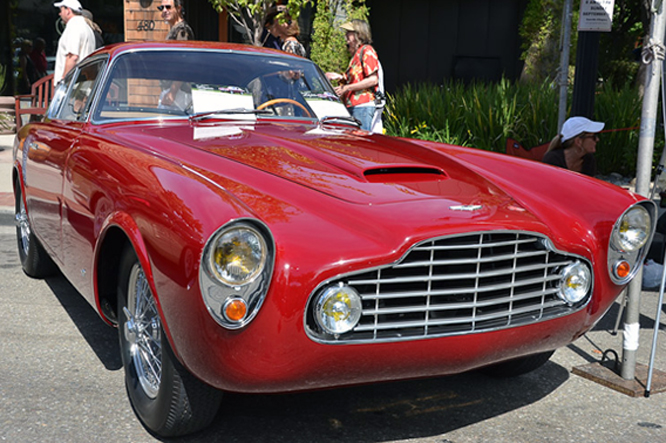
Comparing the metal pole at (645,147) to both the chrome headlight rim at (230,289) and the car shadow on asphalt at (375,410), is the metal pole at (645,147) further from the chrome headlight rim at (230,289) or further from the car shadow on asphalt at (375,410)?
the chrome headlight rim at (230,289)

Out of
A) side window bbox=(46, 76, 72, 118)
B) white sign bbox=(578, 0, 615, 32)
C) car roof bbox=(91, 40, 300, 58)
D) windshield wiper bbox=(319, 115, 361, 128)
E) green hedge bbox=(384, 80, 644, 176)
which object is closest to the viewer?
car roof bbox=(91, 40, 300, 58)

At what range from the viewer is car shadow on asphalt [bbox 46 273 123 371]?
12.3 feet

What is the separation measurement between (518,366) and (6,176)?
7.38 m

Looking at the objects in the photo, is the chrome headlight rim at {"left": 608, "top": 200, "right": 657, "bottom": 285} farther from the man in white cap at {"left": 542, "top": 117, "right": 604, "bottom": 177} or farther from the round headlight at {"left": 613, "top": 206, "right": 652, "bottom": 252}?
the man in white cap at {"left": 542, "top": 117, "right": 604, "bottom": 177}

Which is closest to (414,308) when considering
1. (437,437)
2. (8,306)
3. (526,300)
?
(526,300)

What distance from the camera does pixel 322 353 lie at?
7.86 feet

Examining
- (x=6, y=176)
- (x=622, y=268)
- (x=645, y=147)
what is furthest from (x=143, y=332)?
(x=6, y=176)

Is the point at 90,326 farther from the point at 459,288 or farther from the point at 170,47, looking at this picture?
the point at 459,288

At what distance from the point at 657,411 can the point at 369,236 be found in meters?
1.69

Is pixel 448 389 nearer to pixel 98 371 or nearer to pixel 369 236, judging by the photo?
pixel 369 236

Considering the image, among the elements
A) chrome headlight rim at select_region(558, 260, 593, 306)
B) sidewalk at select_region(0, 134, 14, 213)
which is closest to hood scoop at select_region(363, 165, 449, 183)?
chrome headlight rim at select_region(558, 260, 593, 306)

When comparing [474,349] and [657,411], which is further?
[657,411]

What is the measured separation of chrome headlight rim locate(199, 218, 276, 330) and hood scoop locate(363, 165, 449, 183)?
0.74 m

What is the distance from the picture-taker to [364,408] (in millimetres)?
3158
